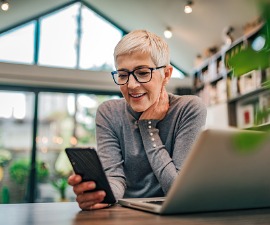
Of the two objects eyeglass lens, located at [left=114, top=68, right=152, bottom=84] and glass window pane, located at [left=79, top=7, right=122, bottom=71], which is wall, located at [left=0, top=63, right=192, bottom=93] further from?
eyeglass lens, located at [left=114, top=68, right=152, bottom=84]

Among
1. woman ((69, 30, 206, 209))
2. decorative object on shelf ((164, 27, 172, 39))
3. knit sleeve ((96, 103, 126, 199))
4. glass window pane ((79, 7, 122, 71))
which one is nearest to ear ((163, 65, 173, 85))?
woman ((69, 30, 206, 209))

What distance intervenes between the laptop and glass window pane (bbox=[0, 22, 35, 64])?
5078mm

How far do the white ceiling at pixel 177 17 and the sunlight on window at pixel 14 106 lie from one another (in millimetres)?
1042

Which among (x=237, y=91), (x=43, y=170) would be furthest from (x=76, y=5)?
(x=237, y=91)

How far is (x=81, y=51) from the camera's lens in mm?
5766

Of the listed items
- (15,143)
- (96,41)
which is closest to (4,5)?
(96,41)

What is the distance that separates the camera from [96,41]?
5891 millimetres

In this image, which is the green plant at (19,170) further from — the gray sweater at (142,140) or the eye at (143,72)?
the eye at (143,72)

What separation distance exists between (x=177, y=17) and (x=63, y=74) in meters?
1.88

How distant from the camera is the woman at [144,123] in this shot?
1.22 m

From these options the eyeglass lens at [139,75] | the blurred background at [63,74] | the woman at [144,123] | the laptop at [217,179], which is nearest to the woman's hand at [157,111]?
the woman at [144,123]

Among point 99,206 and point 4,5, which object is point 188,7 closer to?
point 4,5

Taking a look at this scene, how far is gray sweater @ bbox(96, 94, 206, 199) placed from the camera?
4.03 ft

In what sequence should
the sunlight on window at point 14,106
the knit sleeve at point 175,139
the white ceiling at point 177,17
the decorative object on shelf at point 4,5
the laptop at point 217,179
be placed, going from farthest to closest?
the sunlight on window at point 14,106 < the decorative object on shelf at point 4,5 < the white ceiling at point 177,17 < the knit sleeve at point 175,139 < the laptop at point 217,179
